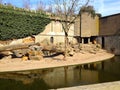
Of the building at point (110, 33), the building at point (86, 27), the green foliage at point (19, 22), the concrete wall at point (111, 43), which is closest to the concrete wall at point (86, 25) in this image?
the building at point (86, 27)

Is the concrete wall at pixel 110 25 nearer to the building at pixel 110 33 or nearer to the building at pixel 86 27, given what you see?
the building at pixel 110 33

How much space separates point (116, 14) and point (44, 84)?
24.5 meters

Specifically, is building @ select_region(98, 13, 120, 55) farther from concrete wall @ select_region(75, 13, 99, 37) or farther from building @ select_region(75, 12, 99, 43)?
concrete wall @ select_region(75, 13, 99, 37)

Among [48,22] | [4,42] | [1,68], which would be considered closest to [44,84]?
[1,68]

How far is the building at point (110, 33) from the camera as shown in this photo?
33.2m

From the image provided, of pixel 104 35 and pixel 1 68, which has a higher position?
pixel 104 35

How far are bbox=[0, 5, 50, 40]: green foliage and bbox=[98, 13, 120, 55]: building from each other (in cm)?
1042

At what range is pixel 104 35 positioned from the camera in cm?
3591

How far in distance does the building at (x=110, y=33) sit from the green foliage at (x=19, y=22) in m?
10.4

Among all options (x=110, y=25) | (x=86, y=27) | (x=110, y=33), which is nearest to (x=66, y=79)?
(x=110, y=33)

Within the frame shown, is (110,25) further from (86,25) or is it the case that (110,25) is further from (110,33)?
(86,25)

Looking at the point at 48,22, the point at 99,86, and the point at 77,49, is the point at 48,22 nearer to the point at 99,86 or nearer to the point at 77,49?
the point at 77,49

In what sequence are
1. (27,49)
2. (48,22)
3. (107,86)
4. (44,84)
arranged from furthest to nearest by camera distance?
(48,22) → (27,49) → (44,84) → (107,86)

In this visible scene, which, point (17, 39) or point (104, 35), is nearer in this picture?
point (17, 39)
